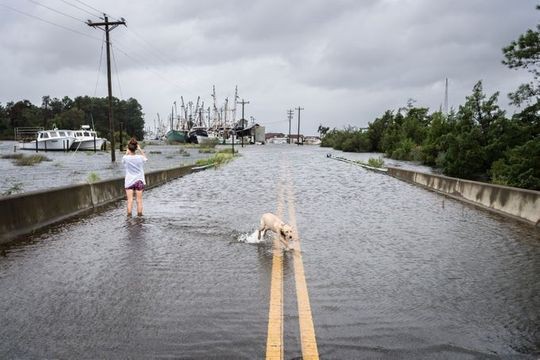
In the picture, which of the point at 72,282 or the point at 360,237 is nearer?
the point at 72,282

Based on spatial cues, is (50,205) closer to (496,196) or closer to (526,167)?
(496,196)

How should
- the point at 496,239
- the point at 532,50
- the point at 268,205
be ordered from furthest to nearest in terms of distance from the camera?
the point at 532,50 < the point at 268,205 < the point at 496,239

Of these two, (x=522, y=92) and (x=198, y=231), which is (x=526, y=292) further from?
(x=522, y=92)

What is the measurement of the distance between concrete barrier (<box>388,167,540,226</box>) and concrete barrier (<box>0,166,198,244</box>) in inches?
414

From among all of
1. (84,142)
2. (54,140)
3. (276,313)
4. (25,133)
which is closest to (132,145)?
(276,313)

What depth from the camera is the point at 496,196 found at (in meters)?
13.7

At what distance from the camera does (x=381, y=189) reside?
19812mm

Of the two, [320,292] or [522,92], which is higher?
[522,92]

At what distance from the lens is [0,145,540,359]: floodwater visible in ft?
13.8

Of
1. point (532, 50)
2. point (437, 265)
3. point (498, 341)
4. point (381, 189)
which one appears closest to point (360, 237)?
point (437, 265)

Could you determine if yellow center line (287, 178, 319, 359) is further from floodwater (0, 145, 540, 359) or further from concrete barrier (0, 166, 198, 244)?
concrete barrier (0, 166, 198, 244)

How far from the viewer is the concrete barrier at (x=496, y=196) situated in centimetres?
1144

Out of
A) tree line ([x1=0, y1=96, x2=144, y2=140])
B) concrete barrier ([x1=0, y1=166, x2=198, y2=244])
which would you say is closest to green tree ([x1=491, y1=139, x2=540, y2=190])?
concrete barrier ([x1=0, y1=166, x2=198, y2=244])

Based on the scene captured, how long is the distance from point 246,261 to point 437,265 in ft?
8.99
